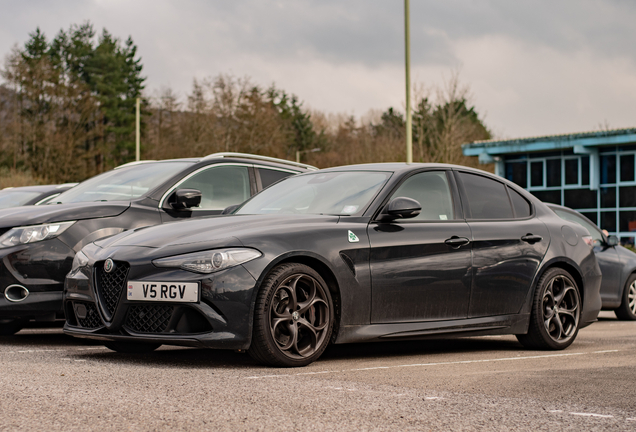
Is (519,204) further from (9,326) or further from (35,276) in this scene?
(9,326)

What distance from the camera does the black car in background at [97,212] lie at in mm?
7082

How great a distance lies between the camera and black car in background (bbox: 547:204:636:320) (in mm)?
11984

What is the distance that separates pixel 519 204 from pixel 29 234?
435cm

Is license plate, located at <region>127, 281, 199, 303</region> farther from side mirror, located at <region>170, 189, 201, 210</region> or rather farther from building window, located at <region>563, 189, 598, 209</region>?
building window, located at <region>563, 189, 598, 209</region>

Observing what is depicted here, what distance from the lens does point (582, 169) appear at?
115ft

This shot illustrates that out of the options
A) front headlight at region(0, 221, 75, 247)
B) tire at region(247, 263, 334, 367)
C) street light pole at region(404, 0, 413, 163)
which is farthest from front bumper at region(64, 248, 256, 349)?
street light pole at region(404, 0, 413, 163)

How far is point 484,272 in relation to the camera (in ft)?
22.7

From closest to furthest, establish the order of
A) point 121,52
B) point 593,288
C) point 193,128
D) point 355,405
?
point 355,405 → point 593,288 → point 193,128 → point 121,52

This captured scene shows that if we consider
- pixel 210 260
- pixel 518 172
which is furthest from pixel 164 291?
pixel 518 172

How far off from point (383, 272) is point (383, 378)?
1.10 metres

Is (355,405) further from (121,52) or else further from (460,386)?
(121,52)

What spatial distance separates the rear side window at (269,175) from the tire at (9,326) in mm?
2874

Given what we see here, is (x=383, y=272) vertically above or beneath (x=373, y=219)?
beneath

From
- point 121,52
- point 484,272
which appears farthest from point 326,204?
point 121,52
